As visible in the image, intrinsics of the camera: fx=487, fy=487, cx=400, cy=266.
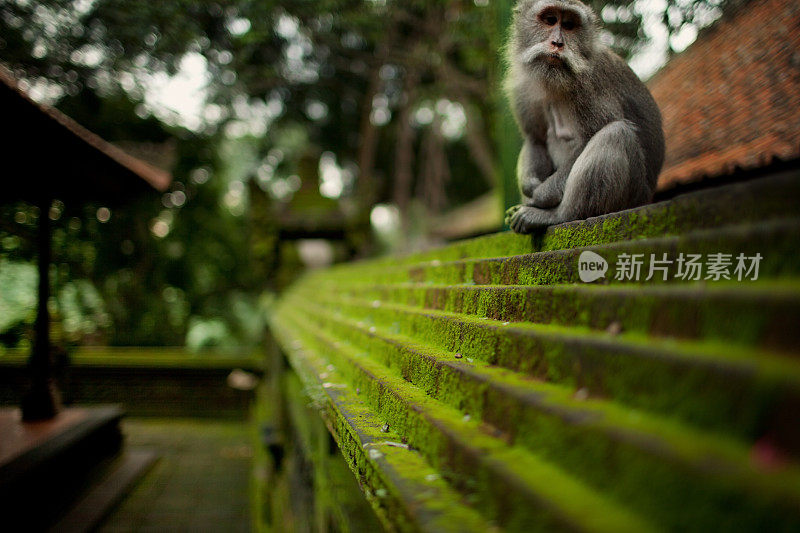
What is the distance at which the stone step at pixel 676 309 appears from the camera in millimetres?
838

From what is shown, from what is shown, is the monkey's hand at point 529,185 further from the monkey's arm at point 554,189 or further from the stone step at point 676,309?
the stone step at point 676,309

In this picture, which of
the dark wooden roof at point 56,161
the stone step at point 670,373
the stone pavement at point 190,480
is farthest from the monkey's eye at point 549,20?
the stone pavement at point 190,480

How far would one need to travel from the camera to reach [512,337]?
1.50 metres

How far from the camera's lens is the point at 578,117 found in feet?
8.24

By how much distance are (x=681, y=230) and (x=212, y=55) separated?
9355 mm

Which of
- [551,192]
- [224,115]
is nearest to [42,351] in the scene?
[551,192]

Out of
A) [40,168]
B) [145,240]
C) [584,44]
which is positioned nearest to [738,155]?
[584,44]

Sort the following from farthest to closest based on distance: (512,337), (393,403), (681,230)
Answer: (393,403) → (512,337) → (681,230)

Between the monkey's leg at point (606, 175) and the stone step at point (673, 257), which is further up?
the monkey's leg at point (606, 175)

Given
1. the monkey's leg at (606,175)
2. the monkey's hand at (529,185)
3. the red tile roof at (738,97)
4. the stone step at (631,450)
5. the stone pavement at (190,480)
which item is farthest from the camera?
the stone pavement at (190,480)

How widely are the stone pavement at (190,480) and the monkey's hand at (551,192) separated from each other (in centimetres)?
587

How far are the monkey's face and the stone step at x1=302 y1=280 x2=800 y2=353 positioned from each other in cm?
131

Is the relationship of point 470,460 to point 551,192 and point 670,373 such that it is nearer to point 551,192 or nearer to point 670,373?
point 670,373

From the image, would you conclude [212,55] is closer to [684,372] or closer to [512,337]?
[512,337]
